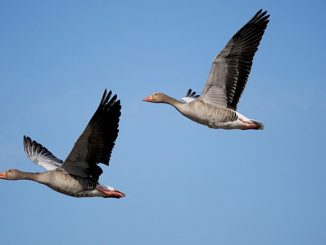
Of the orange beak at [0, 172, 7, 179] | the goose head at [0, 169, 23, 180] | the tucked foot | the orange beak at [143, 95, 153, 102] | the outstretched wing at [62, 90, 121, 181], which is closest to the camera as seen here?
the outstretched wing at [62, 90, 121, 181]

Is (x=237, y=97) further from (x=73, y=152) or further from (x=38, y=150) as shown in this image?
(x=38, y=150)

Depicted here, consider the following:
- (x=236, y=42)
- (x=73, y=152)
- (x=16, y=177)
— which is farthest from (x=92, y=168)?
(x=236, y=42)

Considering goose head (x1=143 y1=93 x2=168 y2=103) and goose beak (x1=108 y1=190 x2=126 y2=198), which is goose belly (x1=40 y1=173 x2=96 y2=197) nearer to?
goose beak (x1=108 y1=190 x2=126 y2=198)

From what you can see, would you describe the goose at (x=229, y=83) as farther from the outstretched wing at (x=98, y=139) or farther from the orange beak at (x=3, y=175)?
the orange beak at (x=3, y=175)

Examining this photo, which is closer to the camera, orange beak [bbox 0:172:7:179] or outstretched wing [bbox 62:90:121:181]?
outstretched wing [bbox 62:90:121:181]

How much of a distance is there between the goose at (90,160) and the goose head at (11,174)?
47cm

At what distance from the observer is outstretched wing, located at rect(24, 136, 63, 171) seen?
1514cm

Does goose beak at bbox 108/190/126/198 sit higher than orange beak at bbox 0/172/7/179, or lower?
lower

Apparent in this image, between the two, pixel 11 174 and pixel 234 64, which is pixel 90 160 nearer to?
pixel 11 174

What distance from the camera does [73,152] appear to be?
11445 mm

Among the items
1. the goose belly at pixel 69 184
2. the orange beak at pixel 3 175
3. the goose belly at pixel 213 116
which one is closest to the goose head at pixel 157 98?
the goose belly at pixel 213 116

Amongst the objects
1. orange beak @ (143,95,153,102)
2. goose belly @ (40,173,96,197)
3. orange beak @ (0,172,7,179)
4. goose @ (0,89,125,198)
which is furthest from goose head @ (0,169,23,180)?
orange beak @ (143,95,153,102)

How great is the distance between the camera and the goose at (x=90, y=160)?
11.3 m

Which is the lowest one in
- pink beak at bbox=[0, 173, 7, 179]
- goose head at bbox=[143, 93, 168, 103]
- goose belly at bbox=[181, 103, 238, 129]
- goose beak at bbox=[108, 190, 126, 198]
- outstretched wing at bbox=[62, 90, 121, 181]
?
goose beak at bbox=[108, 190, 126, 198]
